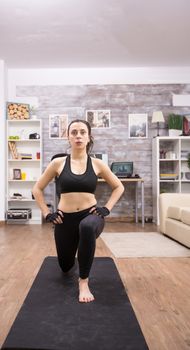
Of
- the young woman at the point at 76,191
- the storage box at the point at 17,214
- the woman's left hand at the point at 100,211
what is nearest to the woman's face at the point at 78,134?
the young woman at the point at 76,191

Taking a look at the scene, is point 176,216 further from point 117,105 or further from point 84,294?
point 117,105

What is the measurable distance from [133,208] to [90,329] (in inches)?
189

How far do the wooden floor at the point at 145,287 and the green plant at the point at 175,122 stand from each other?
2946 mm

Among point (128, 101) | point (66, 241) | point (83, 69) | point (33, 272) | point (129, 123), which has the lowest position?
point (33, 272)

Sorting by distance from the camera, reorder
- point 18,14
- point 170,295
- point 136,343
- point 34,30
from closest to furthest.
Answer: point 136,343 < point 170,295 < point 18,14 < point 34,30

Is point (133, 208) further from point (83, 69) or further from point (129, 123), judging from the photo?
point (83, 69)

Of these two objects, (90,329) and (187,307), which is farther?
(187,307)

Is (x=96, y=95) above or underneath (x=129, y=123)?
above

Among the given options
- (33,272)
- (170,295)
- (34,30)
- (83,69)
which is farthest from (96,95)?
(170,295)

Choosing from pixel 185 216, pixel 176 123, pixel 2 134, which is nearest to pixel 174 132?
pixel 176 123

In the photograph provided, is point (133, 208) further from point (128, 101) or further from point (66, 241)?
point (66, 241)

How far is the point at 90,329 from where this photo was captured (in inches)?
58.2

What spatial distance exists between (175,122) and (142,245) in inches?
119

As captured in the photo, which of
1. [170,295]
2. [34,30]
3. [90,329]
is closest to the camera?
[90,329]
